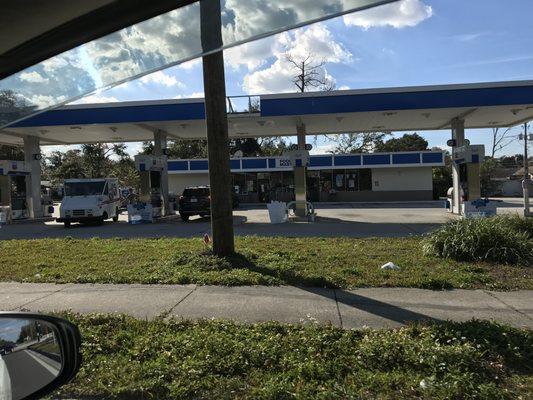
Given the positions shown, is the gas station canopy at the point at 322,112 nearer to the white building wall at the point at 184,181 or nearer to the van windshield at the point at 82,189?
the van windshield at the point at 82,189

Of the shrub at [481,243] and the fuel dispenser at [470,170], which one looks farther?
the fuel dispenser at [470,170]

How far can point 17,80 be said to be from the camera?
2221 mm

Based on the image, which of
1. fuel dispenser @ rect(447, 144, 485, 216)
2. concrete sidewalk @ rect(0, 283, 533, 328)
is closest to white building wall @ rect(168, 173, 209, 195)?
fuel dispenser @ rect(447, 144, 485, 216)

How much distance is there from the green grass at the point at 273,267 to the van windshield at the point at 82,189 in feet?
34.6

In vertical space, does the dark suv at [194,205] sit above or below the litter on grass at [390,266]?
above

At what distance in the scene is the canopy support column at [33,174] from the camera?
28.2 m

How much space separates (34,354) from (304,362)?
3087mm

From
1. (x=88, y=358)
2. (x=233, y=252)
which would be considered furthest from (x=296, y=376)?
(x=233, y=252)

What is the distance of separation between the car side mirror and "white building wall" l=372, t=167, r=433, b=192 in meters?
39.9

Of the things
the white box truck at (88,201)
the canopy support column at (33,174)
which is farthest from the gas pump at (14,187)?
the white box truck at (88,201)

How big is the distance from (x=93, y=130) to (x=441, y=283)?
22.8 m

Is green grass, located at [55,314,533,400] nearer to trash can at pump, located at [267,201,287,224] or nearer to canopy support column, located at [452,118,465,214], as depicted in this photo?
trash can at pump, located at [267,201,287,224]

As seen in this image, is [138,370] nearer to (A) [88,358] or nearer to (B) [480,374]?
(A) [88,358]

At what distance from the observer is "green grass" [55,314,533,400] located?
13.7ft
